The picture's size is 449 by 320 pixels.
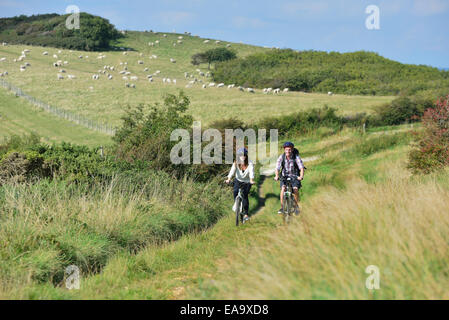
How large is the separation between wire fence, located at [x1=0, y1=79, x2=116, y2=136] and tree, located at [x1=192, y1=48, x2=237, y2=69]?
5870 centimetres

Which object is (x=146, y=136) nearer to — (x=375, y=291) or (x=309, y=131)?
(x=375, y=291)

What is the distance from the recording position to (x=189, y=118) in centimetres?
2153

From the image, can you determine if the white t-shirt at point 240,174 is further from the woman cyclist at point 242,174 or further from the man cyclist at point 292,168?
the man cyclist at point 292,168

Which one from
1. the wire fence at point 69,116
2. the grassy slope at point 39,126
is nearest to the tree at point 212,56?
the wire fence at point 69,116

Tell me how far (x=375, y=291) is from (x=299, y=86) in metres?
90.3

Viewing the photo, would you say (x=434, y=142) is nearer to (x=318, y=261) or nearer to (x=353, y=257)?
(x=353, y=257)

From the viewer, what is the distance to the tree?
121 metres

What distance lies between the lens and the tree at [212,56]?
397ft

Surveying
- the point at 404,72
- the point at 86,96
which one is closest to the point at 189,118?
the point at 86,96

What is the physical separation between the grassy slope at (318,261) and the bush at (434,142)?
30.5 feet

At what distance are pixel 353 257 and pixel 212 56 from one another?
119 metres

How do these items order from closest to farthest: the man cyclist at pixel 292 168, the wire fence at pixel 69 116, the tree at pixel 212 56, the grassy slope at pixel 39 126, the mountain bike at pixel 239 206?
the man cyclist at pixel 292 168
the mountain bike at pixel 239 206
the grassy slope at pixel 39 126
the wire fence at pixel 69 116
the tree at pixel 212 56

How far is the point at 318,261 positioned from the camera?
5.41 metres

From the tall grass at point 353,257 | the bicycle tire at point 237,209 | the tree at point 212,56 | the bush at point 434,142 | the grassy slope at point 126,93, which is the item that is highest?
the tree at point 212,56
